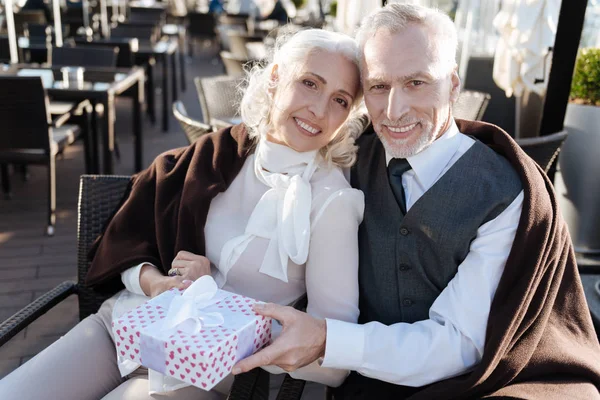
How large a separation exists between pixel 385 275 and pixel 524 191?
0.41 meters

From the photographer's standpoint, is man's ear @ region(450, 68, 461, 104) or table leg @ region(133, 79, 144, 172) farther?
table leg @ region(133, 79, 144, 172)

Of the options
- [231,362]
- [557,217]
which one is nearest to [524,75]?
[557,217]

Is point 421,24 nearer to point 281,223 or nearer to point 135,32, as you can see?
point 281,223

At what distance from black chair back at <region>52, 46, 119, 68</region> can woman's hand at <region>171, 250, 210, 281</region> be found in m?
4.08

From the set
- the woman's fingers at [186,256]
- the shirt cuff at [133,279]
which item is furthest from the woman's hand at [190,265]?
the shirt cuff at [133,279]

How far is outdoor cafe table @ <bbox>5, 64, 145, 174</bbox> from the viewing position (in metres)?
4.06

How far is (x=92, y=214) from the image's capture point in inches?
78.5

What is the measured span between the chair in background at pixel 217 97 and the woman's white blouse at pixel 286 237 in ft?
7.32

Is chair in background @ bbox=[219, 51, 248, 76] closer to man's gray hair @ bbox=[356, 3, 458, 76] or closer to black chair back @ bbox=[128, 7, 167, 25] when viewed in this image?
man's gray hair @ bbox=[356, 3, 458, 76]

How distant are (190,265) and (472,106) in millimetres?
2364

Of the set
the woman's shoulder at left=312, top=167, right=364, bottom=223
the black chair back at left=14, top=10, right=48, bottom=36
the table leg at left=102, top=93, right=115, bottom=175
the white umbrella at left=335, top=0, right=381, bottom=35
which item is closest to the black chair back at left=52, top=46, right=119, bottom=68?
the table leg at left=102, top=93, right=115, bottom=175

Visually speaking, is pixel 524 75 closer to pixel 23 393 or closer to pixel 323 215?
pixel 323 215

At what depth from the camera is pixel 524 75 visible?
12.0 ft

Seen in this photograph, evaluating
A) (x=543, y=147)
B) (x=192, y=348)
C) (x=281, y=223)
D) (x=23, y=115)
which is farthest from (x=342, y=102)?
(x=23, y=115)
